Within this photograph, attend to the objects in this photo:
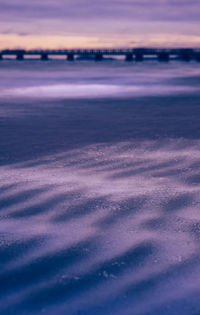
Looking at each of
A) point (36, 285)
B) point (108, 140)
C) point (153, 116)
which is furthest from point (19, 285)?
point (153, 116)

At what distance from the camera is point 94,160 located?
18.8 ft

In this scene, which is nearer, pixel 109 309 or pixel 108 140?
pixel 109 309

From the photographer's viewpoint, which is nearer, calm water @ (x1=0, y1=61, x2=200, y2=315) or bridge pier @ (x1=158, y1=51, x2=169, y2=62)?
calm water @ (x1=0, y1=61, x2=200, y2=315)

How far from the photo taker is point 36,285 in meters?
2.54

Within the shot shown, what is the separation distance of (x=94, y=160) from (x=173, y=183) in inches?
59.3

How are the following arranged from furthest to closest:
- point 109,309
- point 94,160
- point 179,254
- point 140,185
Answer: point 94,160, point 140,185, point 179,254, point 109,309

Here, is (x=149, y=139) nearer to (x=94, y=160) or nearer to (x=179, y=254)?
(x=94, y=160)

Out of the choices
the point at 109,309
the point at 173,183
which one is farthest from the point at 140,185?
the point at 109,309

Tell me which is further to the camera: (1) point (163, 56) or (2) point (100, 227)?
(1) point (163, 56)

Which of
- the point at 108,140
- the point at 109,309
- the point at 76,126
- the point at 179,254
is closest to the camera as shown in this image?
the point at 109,309

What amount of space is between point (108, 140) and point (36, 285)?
4992 mm

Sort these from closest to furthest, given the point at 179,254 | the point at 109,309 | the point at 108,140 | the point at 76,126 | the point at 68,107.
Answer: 1. the point at 109,309
2. the point at 179,254
3. the point at 108,140
4. the point at 76,126
5. the point at 68,107

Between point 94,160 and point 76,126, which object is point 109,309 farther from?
point 76,126

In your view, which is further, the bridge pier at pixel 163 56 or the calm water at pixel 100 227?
the bridge pier at pixel 163 56
